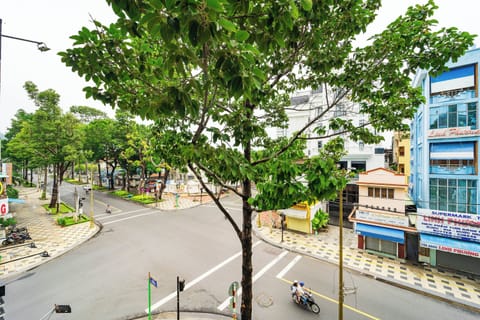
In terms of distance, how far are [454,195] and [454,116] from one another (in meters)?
4.31

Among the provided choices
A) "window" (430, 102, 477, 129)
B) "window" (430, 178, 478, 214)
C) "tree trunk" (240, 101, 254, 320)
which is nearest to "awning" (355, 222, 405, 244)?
"window" (430, 178, 478, 214)

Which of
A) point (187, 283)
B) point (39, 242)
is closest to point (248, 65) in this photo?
point (187, 283)

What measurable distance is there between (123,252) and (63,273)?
2857mm

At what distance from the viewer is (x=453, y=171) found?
10.9 m

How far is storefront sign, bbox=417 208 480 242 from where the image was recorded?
9.27 m

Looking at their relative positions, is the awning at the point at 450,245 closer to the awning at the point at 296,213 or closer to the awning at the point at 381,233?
the awning at the point at 381,233

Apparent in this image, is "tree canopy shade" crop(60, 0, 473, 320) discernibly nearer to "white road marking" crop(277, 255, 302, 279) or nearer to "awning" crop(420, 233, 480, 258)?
"white road marking" crop(277, 255, 302, 279)

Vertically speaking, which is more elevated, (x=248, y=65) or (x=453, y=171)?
(x=248, y=65)

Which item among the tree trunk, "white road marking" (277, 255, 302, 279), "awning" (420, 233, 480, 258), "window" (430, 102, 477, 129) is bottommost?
"white road marking" (277, 255, 302, 279)

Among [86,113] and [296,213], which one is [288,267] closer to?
[296,213]

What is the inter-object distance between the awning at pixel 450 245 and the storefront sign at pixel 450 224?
208 mm

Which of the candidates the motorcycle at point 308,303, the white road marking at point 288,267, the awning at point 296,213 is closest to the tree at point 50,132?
the awning at point 296,213

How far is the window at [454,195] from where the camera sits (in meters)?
10.3

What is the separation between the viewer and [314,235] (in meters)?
15.0
